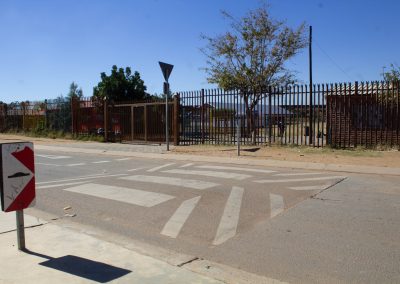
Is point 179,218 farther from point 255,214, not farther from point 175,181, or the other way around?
point 175,181

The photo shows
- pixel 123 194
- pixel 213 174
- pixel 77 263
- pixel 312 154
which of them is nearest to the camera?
pixel 77 263

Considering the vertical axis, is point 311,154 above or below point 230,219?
above

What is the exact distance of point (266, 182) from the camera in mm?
9867

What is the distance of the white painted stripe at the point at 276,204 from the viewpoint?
7166mm

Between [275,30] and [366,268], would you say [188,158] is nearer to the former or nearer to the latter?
[366,268]

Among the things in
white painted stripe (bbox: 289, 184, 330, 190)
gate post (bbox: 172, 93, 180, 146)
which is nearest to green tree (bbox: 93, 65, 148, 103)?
gate post (bbox: 172, 93, 180, 146)

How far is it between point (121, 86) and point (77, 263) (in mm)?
31583

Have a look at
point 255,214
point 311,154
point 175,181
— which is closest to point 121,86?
point 311,154

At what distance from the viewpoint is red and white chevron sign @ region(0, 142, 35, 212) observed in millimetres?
4988

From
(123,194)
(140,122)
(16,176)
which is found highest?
(140,122)

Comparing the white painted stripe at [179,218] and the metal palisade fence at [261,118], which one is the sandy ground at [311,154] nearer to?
the metal palisade fence at [261,118]

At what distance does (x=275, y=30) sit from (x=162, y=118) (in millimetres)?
11294

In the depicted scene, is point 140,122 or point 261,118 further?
point 140,122

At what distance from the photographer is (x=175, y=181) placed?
33.0ft
